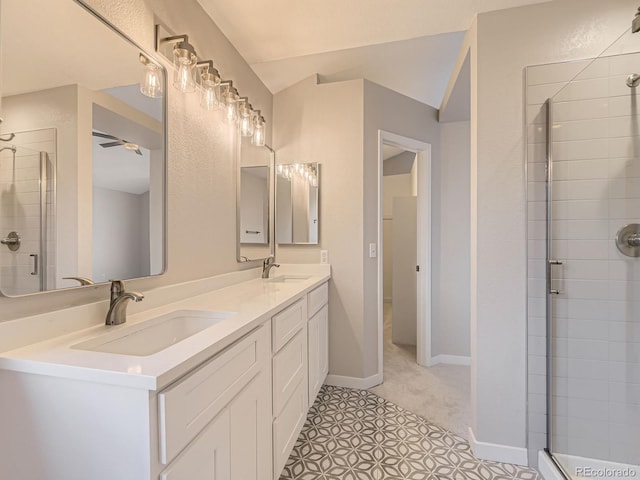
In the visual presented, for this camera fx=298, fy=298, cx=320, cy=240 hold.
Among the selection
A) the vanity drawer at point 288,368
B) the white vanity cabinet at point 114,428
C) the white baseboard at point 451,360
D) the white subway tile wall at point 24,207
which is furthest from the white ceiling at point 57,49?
the white baseboard at point 451,360

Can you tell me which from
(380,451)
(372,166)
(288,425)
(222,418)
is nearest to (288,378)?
(288,425)

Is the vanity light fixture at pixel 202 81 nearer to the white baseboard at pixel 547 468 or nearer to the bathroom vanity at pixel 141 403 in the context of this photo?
the bathroom vanity at pixel 141 403

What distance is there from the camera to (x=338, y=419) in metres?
1.97

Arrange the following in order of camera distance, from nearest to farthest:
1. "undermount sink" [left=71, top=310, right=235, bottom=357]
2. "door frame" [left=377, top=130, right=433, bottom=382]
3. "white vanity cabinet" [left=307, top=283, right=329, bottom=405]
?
"undermount sink" [left=71, top=310, right=235, bottom=357]
"white vanity cabinet" [left=307, top=283, right=329, bottom=405]
"door frame" [left=377, top=130, right=433, bottom=382]

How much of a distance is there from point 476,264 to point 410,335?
2017 millimetres

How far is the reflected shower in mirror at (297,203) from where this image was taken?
98.2 inches

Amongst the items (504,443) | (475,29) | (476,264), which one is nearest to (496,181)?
(476,264)

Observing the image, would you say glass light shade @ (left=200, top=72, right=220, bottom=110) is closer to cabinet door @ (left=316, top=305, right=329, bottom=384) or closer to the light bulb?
the light bulb

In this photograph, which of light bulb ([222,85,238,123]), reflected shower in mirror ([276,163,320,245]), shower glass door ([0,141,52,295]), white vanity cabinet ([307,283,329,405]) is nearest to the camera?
shower glass door ([0,141,52,295])

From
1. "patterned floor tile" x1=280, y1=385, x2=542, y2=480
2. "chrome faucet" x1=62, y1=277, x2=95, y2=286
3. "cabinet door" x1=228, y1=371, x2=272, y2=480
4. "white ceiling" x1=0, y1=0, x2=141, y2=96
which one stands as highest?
"white ceiling" x1=0, y1=0, x2=141, y2=96

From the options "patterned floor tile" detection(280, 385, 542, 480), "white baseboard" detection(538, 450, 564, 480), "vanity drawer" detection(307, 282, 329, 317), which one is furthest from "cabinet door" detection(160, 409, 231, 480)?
"white baseboard" detection(538, 450, 564, 480)

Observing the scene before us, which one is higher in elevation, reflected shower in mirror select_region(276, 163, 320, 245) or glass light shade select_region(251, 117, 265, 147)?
glass light shade select_region(251, 117, 265, 147)

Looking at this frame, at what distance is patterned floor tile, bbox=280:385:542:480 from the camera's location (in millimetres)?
1518

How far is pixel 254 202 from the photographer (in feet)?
7.24
